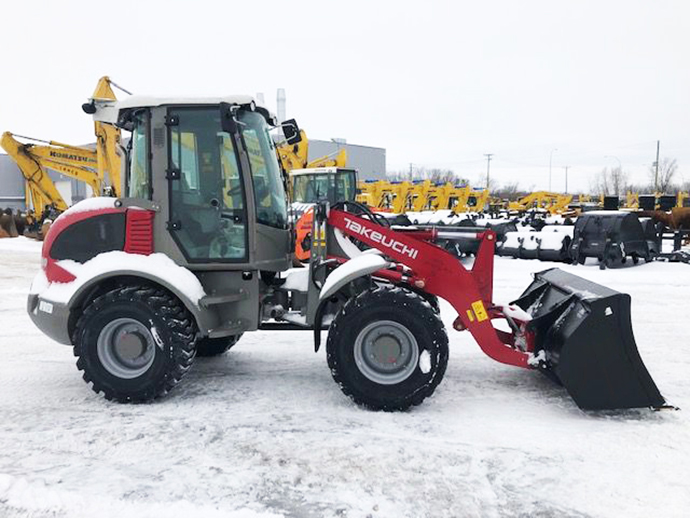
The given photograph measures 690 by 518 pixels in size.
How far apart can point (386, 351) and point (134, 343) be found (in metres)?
1.98

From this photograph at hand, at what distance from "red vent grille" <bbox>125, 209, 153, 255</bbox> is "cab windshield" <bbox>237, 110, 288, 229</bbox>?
0.88m

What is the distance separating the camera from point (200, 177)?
4.63m

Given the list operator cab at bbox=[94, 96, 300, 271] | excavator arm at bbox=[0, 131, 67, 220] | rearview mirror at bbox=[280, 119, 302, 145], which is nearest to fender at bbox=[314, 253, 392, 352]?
operator cab at bbox=[94, 96, 300, 271]

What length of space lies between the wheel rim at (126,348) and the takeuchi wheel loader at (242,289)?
0.03 feet

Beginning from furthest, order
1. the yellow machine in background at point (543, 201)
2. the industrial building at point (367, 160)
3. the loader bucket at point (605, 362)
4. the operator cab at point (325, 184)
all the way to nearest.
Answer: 1. the industrial building at point (367, 160)
2. the yellow machine in background at point (543, 201)
3. the operator cab at point (325, 184)
4. the loader bucket at point (605, 362)

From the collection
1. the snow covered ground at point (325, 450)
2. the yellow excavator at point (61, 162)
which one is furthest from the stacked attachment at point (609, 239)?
the yellow excavator at point (61, 162)

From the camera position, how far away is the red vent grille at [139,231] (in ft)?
15.2

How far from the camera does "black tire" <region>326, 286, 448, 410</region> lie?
14.1 feet

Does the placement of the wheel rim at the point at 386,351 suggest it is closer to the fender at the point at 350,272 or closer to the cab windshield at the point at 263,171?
the fender at the point at 350,272

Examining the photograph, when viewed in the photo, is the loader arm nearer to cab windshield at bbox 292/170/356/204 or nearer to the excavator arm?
cab windshield at bbox 292/170/356/204

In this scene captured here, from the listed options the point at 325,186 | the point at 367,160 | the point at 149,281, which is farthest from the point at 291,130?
the point at 367,160

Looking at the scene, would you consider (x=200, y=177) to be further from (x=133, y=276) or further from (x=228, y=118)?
(x=133, y=276)

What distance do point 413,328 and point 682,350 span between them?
12.1 ft

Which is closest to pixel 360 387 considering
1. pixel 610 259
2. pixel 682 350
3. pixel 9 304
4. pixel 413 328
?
pixel 413 328
